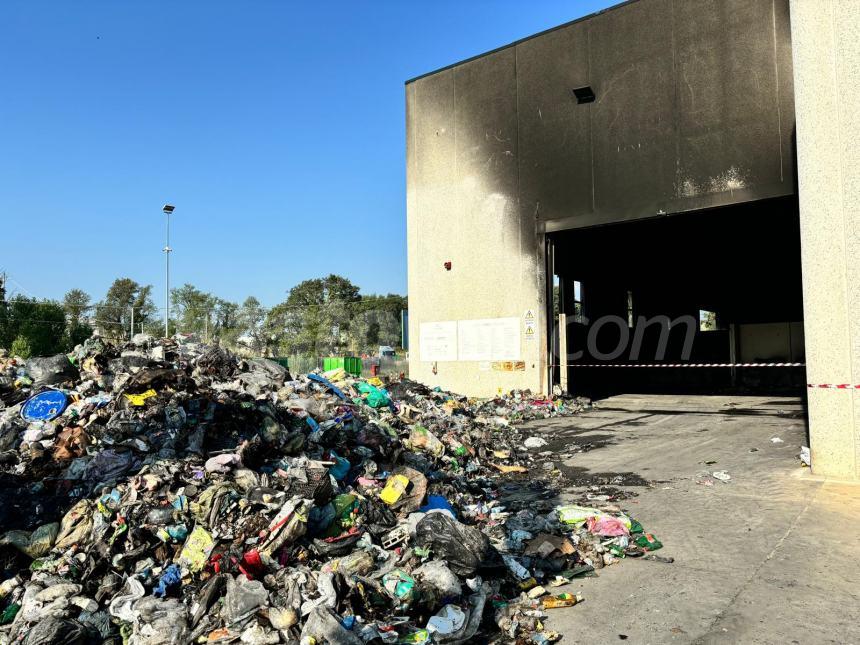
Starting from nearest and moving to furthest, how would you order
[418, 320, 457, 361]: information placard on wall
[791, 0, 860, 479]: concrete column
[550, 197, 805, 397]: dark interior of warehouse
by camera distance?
1. [791, 0, 860, 479]: concrete column
2. [418, 320, 457, 361]: information placard on wall
3. [550, 197, 805, 397]: dark interior of warehouse

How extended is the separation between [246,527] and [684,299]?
2718 cm

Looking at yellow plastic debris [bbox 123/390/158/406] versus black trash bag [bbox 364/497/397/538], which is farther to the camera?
yellow plastic debris [bbox 123/390/158/406]

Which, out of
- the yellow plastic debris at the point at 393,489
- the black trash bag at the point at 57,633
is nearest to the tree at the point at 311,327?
the yellow plastic debris at the point at 393,489

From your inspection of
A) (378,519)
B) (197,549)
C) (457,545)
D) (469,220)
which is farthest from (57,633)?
(469,220)

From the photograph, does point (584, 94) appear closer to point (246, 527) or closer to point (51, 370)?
point (51, 370)

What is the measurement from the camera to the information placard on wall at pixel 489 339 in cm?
1595

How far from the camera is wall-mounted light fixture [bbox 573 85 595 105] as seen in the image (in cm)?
1468

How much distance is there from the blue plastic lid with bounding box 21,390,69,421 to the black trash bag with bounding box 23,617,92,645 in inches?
146

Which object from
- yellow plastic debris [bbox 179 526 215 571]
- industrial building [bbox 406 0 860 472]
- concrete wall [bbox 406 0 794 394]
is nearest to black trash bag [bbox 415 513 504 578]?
yellow plastic debris [bbox 179 526 215 571]

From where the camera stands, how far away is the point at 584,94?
48.6 feet

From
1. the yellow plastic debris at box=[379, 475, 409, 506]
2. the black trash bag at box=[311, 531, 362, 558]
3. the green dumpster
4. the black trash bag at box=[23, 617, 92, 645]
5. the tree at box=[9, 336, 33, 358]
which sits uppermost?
the tree at box=[9, 336, 33, 358]

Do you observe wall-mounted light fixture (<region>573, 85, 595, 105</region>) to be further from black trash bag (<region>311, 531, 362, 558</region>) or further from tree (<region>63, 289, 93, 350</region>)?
tree (<region>63, 289, 93, 350</region>)

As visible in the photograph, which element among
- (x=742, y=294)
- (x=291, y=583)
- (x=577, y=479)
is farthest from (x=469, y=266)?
(x=742, y=294)

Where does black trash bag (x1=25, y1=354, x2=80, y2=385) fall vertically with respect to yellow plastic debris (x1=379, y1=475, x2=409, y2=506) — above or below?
above
